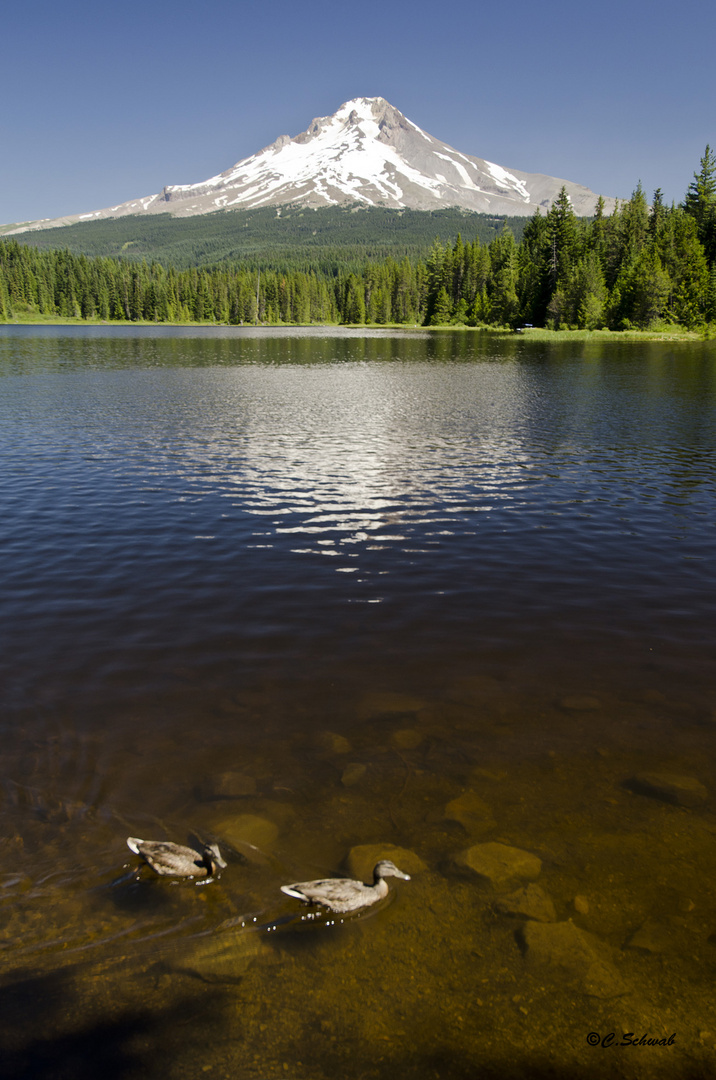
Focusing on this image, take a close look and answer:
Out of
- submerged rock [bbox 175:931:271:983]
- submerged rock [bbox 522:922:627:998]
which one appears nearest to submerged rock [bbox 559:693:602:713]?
submerged rock [bbox 522:922:627:998]

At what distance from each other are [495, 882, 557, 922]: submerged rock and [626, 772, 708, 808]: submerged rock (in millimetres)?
2177

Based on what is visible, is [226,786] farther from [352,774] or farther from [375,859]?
[375,859]

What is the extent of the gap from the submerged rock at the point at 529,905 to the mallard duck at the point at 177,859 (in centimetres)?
280

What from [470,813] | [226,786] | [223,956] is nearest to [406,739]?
[470,813]

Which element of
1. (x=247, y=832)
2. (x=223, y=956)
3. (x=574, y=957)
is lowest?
(x=574, y=957)

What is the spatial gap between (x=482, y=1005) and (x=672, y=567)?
40.2 feet

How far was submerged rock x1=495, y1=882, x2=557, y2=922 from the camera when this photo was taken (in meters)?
5.77

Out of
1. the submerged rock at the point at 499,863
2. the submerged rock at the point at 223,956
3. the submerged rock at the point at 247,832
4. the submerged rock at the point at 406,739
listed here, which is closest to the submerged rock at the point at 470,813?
the submerged rock at the point at 499,863

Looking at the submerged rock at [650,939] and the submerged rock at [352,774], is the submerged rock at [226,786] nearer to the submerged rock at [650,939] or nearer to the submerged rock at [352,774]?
the submerged rock at [352,774]

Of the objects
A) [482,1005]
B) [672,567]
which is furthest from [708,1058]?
[672,567]

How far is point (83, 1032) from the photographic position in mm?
4688

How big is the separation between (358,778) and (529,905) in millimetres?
2428

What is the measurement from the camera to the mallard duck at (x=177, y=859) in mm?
5996

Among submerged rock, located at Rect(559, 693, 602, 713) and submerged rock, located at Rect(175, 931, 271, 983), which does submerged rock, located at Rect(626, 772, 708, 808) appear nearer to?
submerged rock, located at Rect(559, 693, 602, 713)
